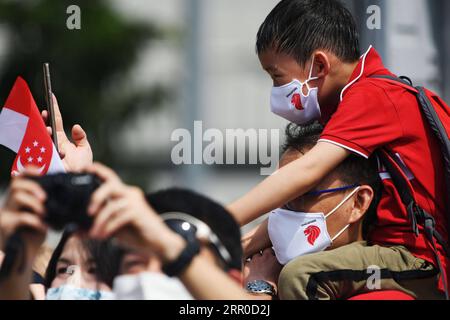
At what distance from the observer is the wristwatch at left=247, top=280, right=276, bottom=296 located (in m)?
2.66

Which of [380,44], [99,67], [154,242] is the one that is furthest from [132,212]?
[99,67]

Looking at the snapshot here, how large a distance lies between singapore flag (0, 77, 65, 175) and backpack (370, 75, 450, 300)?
0.89 meters

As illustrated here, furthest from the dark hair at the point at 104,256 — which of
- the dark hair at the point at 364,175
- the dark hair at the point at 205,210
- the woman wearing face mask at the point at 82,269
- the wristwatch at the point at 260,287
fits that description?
the dark hair at the point at 364,175

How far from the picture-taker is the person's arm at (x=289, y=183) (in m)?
2.42

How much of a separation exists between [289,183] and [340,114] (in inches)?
9.7

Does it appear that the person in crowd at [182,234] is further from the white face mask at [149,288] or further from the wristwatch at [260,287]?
the wristwatch at [260,287]

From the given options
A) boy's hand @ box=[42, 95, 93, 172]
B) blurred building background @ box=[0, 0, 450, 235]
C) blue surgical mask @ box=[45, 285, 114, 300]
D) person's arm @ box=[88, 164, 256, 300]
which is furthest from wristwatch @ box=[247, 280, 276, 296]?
person's arm @ box=[88, 164, 256, 300]

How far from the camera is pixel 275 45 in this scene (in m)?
2.67

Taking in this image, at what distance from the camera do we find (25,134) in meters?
2.62

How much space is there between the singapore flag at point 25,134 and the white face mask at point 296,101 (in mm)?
631

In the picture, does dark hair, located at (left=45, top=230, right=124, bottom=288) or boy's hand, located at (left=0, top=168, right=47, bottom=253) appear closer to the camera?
boy's hand, located at (left=0, top=168, right=47, bottom=253)

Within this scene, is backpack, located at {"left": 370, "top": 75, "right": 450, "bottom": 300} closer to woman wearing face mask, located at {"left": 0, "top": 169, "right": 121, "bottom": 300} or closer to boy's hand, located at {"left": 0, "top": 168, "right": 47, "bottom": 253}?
woman wearing face mask, located at {"left": 0, "top": 169, "right": 121, "bottom": 300}

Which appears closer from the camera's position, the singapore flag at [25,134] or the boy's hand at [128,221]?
the boy's hand at [128,221]

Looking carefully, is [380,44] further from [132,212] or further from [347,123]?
[132,212]
